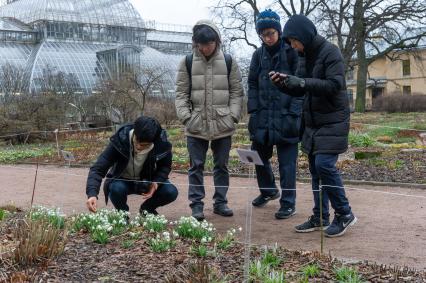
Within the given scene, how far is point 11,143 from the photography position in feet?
71.1

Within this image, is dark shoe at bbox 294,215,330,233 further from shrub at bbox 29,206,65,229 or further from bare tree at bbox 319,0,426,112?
bare tree at bbox 319,0,426,112

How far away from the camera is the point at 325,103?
5211 millimetres

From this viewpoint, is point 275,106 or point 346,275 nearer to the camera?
point 346,275

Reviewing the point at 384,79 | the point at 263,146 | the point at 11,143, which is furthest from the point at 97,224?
the point at 384,79

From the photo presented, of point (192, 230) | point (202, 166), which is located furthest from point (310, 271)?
point (202, 166)

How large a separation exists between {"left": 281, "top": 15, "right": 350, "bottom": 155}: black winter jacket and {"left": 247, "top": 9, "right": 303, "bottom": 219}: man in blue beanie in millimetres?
670

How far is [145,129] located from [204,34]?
121cm

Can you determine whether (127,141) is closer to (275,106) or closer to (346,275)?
(275,106)

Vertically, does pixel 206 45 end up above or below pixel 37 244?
above

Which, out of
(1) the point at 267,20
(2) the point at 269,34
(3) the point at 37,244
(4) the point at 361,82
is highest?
(4) the point at 361,82

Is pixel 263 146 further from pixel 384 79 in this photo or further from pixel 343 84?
pixel 384 79

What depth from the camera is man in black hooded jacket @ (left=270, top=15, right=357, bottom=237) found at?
5055 millimetres

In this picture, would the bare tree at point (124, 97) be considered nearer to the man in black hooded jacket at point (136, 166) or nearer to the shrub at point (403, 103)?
the shrub at point (403, 103)

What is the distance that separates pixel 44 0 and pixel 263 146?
162 feet
